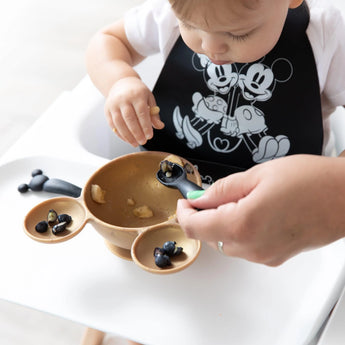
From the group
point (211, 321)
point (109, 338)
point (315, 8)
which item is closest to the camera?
point (211, 321)

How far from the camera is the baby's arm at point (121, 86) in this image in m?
0.68

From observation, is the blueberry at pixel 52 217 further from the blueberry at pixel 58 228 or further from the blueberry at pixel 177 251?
the blueberry at pixel 177 251

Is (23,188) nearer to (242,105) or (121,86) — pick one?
(121,86)

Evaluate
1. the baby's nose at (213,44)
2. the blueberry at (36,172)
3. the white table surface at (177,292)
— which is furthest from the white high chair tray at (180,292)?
the baby's nose at (213,44)

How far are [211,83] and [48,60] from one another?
1016 millimetres

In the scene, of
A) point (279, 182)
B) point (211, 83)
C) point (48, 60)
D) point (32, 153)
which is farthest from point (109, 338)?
point (48, 60)

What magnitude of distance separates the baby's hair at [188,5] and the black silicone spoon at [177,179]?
0.61 feet

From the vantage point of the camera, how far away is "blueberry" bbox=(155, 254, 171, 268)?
Answer: 0.52 metres

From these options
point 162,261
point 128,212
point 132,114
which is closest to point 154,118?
point 132,114

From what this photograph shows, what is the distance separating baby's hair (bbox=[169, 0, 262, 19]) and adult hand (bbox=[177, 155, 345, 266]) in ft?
0.54

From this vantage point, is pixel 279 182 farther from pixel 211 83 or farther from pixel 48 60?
pixel 48 60

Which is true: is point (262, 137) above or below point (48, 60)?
above

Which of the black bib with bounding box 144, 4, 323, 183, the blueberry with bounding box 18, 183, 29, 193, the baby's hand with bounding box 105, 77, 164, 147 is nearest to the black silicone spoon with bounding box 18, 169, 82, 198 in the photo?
the blueberry with bounding box 18, 183, 29, 193

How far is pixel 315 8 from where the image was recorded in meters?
0.72
